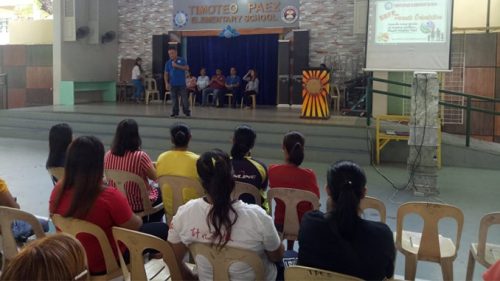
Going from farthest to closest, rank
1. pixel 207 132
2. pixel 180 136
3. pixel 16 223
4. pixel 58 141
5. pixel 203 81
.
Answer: pixel 203 81 → pixel 207 132 → pixel 58 141 → pixel 180 136 → pixel 16 223

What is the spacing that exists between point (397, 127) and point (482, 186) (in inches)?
71.9

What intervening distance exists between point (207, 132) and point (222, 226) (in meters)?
6.46

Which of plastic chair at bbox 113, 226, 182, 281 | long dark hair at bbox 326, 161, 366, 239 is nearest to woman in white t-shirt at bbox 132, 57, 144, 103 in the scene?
plastic chair at bbox 113, 226, 182, 281

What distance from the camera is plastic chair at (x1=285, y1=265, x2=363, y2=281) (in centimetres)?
163

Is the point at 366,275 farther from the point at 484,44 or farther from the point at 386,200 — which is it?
the point at 484,44

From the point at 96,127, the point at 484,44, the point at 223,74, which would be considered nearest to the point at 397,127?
the point at 484,44

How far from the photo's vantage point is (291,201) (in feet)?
9.87

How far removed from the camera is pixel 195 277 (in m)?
2.30

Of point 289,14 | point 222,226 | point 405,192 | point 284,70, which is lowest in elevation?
point 405,192

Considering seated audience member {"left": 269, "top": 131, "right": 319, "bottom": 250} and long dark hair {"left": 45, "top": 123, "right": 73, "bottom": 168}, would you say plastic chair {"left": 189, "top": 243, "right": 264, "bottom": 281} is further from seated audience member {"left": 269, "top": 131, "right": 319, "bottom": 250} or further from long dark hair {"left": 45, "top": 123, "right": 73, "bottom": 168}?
long dark hair {"left": 45, "top": 123, "right": 73, "bottom": 168}

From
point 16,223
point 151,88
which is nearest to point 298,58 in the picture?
point 151,88

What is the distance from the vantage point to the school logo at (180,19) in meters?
13.4

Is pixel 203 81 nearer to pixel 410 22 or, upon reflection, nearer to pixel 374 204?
pixel 410 22

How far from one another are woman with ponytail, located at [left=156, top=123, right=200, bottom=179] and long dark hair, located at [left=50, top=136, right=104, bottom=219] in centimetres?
98
